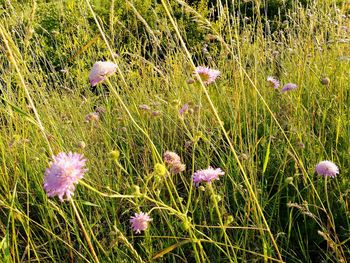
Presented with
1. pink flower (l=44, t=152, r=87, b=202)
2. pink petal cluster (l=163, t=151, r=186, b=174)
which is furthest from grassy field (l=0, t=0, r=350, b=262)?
pink flower (l=44, t=152, r=87, b=202)

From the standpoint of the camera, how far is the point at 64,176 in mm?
786

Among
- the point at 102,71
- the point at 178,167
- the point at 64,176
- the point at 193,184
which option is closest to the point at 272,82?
the point at 193,184

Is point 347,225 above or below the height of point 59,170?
below

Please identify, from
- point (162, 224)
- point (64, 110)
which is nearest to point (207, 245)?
point (162, 224)

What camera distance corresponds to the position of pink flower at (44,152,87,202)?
0.78 meters

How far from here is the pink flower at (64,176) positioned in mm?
781

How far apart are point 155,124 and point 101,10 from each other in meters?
2.87

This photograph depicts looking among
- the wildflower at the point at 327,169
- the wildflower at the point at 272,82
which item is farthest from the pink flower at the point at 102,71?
the wildflower at the point at 272,82

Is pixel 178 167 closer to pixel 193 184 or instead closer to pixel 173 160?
pixel 173 160

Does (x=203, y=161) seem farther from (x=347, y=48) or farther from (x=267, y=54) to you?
(x=347, y=48)

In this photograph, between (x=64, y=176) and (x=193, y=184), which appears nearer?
(x=64, y=176)

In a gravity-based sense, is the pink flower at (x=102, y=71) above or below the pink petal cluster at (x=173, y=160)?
above

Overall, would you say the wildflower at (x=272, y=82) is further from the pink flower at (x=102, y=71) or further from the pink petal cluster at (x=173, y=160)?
the pink flower at (x=102, y=71)

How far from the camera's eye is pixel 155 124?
218 cm
